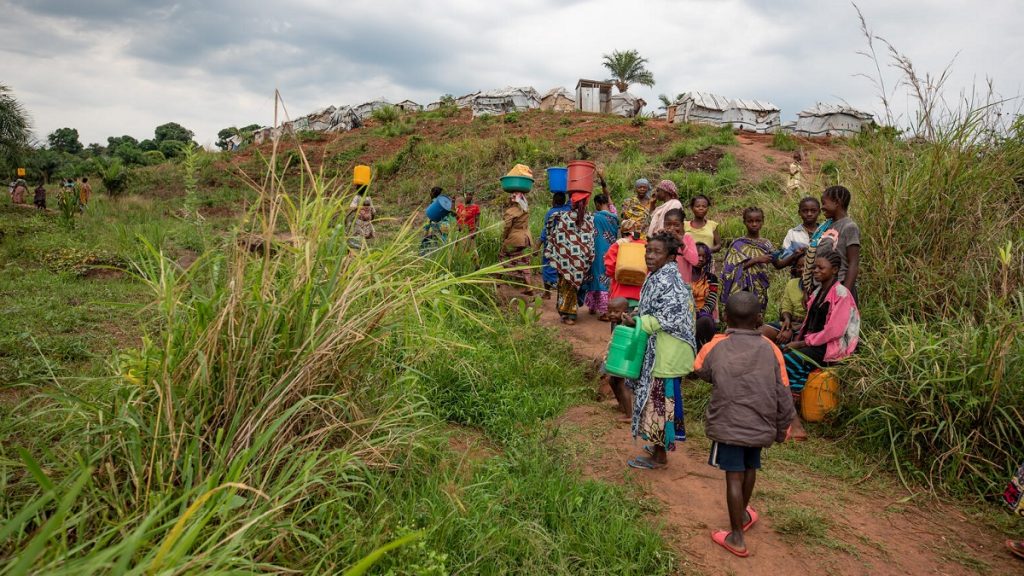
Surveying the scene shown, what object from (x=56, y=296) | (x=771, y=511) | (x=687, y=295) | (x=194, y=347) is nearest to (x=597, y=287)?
(x=687, y=295)

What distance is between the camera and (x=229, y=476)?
74.9 inches

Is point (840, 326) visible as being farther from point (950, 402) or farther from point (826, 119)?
point (826, 119)

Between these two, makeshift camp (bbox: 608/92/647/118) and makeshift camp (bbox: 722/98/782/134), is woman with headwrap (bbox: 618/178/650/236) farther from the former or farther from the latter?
makeshift camp (bbox: 608/92/647/118)

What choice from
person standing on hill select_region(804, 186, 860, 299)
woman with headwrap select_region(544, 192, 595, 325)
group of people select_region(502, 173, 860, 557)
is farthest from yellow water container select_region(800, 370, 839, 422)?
woman with headwrap select_region(544, 192, 595, 325)

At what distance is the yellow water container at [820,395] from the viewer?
4066 mm

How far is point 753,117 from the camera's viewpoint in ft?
81.1

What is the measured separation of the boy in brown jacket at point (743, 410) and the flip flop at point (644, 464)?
722 mm

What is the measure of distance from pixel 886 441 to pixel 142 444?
13.1 ft

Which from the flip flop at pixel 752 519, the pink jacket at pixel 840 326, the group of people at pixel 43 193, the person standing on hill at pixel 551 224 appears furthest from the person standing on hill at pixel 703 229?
the group of people at pixel 43 193

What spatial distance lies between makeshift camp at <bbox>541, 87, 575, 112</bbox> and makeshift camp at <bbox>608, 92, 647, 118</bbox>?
2.07 metres

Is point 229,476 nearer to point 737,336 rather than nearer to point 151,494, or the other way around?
point 151,494

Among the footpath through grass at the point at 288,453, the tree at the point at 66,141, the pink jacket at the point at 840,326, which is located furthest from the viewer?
the tree at the point at 66,141

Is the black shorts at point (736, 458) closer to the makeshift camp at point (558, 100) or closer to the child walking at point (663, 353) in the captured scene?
the child walking at point (663, 353)

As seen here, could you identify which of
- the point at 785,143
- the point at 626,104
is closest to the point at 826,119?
the point at 785,143
